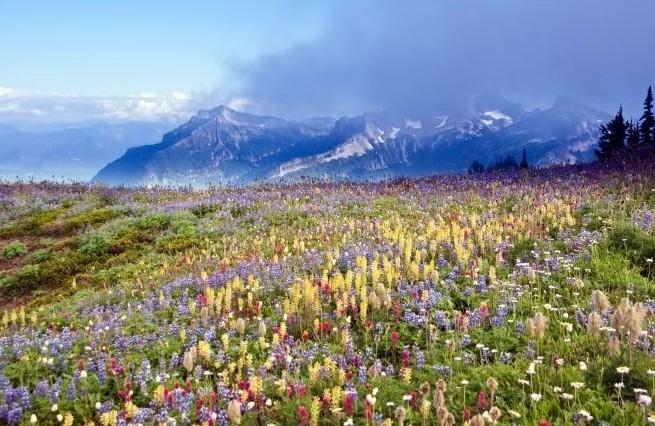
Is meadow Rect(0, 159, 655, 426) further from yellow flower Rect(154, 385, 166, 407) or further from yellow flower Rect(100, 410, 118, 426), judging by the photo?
yellow flower Rect(100, 410, 118, 426)

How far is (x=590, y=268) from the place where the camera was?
873 centimetres

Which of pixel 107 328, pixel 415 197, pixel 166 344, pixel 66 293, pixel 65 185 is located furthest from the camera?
pixel 65 185

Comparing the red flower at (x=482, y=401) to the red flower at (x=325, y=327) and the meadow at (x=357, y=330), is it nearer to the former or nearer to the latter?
the meadow at (x=357, y=330)

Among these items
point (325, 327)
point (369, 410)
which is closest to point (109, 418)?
point (369, 410)

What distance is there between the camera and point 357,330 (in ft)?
24.4

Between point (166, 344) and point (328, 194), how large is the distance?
634 inches

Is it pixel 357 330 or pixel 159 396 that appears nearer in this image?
pixel 159 396

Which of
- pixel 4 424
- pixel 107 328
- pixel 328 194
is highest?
pixel 328 194

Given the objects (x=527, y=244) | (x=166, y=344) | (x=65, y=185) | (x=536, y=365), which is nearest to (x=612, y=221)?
(x=527, y=244)

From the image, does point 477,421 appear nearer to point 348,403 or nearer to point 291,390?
point 348,403

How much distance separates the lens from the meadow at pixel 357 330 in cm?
512

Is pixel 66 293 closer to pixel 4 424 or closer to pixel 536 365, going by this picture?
pixel 4 424

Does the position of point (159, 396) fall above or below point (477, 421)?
A: below

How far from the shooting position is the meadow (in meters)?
5.12
